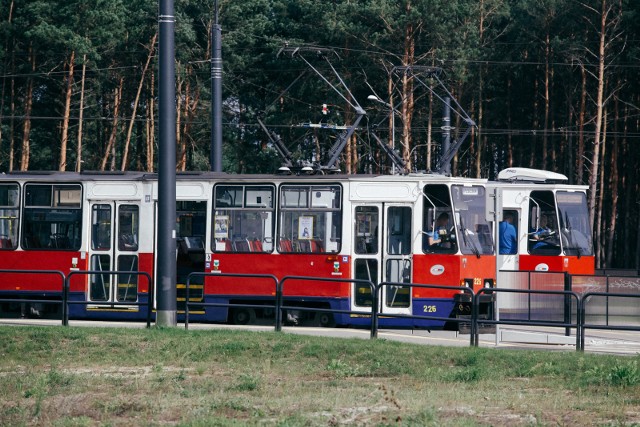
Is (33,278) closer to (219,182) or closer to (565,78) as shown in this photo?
(219,182)

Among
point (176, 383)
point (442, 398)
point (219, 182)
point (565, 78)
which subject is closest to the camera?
point (442, 398)

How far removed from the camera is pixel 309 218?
24.8 meters

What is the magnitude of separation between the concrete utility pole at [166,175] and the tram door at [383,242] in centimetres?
464

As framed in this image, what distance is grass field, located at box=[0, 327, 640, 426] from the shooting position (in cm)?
1243

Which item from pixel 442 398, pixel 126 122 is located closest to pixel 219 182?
pixel 442 398

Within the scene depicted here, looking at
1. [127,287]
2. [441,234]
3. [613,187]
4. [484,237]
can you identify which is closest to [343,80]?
[613,187]

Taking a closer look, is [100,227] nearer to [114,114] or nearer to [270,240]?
[270,240]

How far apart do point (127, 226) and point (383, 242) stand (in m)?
5.38

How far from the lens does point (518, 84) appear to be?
7156 centimetres

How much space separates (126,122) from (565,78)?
24868 millimetres

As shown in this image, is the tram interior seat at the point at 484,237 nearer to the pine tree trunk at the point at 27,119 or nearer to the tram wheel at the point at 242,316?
the tram wheel at the point at 242,316

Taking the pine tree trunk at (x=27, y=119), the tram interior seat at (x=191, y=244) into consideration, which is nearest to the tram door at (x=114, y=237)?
the tram interior seat at (x=191, y=244)

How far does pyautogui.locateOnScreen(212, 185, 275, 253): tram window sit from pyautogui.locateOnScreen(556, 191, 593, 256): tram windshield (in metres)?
10.1

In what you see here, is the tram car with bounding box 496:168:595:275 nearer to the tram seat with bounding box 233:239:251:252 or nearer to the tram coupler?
the tram coupler
